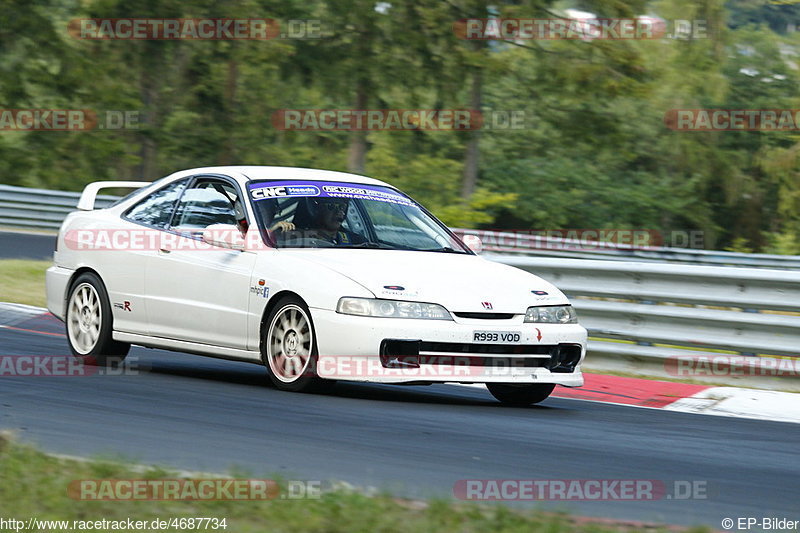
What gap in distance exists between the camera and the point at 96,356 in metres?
9.70

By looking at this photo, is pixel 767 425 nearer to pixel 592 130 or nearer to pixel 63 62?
pixel 63 62

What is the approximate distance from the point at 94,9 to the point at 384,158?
11.7 metres

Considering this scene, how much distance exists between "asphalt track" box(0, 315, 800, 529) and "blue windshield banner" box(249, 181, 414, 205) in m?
1.37

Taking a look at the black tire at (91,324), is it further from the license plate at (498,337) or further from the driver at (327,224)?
the license plate at (498,337)

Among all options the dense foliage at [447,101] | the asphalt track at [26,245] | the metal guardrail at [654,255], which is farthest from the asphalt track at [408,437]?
the dense foliage at [447,101]

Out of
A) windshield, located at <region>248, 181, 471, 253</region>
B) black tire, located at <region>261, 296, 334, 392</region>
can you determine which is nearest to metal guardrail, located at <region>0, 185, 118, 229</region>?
windshield, located at <region>248, 181, 471, 253</region>

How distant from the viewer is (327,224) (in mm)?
8945

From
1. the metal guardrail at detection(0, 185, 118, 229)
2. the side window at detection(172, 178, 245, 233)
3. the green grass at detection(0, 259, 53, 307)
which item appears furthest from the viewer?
the metal guardrail at detection(0, 185, 118, 229)

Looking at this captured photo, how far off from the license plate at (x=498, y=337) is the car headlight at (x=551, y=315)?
161mm

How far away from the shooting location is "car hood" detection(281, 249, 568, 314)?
7.95 meters

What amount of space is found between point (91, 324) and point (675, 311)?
4.84 metres

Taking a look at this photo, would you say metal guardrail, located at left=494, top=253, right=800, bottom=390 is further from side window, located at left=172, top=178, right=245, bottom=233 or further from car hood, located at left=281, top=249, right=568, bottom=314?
side window, located at left=172, top=178, right=245, bottom=233

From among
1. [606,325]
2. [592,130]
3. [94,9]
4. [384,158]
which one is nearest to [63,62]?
[94,9]

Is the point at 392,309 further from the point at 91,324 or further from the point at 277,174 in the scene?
the point at 91,324
